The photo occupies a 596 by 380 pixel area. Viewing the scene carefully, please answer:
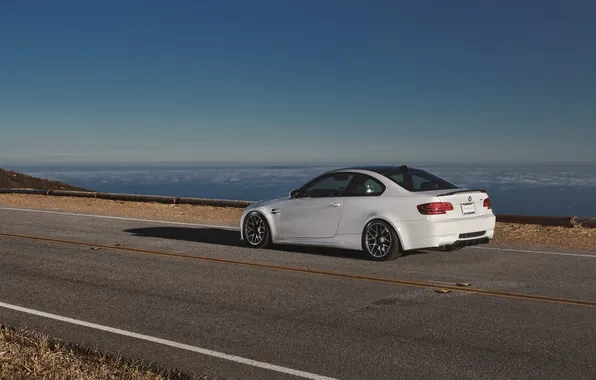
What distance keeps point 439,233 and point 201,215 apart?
38.2 ft

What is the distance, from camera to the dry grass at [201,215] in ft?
46.1

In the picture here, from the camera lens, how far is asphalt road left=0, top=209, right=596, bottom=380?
5.91 meters

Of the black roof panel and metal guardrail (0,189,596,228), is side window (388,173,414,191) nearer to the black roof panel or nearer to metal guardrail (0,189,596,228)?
the black roof panel

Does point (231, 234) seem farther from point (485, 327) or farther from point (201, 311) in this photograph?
point (485, 327)

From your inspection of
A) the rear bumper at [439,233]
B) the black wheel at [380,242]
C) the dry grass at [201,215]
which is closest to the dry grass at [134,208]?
the dry grass at [201,215]

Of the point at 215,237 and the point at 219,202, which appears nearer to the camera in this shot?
the point at 215,237

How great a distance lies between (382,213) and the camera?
439 inches

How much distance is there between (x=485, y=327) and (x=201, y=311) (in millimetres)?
3062

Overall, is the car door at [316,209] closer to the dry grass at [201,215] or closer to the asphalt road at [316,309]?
the asphalt road at [316,309]

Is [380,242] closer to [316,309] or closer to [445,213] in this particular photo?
[445,213]

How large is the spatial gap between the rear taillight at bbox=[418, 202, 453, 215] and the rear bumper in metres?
0.13

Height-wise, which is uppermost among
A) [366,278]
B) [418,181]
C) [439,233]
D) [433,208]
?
[418,181]

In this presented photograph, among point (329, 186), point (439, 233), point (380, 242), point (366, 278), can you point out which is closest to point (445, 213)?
point (439, 233)

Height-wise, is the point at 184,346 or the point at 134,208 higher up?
the point at 134,208
